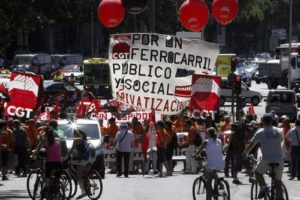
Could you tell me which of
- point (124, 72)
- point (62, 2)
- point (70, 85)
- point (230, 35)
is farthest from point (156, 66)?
point (230, 35)

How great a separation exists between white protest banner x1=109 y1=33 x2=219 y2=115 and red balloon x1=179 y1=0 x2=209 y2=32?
2.78 meters

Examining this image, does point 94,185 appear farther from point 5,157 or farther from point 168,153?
point 168,153

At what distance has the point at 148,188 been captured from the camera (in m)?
24.8

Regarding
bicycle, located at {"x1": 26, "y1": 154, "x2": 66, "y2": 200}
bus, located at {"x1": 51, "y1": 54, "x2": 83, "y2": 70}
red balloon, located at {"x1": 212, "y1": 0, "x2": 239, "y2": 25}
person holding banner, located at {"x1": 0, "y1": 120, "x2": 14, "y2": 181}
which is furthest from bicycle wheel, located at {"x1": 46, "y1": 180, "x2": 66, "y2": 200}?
bus, located at {"x1": 51, "y1": 54, "x2": 83, "y2": 70}

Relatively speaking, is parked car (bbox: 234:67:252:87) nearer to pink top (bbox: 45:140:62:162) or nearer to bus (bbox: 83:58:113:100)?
bus (bbox: 83:58:113:100)

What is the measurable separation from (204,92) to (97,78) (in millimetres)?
32303

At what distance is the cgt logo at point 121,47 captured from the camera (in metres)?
33.3

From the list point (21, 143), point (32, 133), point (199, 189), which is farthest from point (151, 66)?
point (199, 189)

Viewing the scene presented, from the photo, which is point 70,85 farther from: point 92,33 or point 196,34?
point 92,33

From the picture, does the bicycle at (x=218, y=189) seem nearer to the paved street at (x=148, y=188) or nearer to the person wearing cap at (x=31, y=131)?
the paved street at (x=148, y=188)

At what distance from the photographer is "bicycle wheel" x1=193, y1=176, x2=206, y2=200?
770 inches

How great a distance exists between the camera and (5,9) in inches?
959

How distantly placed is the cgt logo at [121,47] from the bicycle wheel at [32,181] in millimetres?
10150

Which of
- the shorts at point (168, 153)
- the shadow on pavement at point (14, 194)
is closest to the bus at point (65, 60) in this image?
the shorts at point (168, 153)
